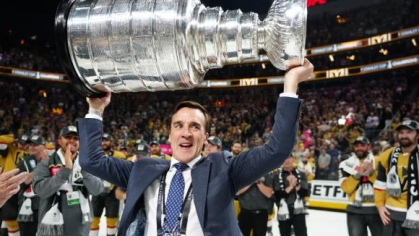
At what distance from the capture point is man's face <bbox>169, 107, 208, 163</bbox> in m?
1.88

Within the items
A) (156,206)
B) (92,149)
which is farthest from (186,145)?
(92,149)

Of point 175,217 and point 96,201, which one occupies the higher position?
point 175,217

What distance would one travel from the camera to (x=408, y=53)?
21.4m

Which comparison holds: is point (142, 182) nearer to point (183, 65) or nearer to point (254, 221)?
point (183, 65)

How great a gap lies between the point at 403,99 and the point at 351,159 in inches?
611

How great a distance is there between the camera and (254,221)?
6016mm

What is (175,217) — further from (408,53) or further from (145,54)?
(408,53)

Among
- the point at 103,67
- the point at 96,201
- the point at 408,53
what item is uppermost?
the point at 408,53

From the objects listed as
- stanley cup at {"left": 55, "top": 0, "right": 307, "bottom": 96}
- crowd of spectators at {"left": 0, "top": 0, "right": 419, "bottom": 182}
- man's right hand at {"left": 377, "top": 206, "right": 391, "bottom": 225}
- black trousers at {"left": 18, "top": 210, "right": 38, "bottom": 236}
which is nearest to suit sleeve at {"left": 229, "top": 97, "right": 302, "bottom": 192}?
stanley cup at {"left": 55, "top": 0, "right": 307, "bottom": 96}

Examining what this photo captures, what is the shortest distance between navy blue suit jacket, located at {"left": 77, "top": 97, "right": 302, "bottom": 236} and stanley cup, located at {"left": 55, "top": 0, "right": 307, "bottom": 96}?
0.28 metres

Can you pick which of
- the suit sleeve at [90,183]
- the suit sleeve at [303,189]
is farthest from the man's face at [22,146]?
the suit sleeve at [303,189]

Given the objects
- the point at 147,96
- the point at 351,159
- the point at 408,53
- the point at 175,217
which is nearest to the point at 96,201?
the point at 351,159

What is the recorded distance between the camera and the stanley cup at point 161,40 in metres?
1.53

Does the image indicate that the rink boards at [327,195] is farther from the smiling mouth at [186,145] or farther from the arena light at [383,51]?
the arena light at [383,51]
